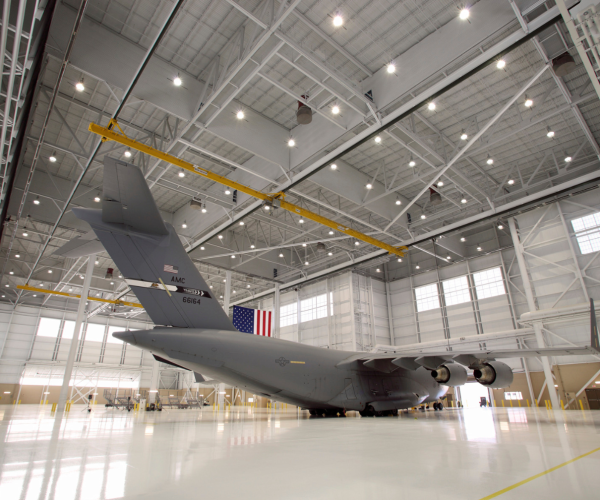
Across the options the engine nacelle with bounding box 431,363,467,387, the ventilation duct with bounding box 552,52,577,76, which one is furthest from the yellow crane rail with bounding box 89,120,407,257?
the ventilation duct with bounding box 552,52,577,76

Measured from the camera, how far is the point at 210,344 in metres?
9.33

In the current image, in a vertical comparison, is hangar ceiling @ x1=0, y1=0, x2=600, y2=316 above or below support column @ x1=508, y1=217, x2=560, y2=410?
above

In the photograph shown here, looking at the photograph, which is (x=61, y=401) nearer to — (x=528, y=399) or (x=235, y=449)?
(x=235, y=449)

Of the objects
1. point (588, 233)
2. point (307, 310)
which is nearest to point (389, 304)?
point (307, 310)

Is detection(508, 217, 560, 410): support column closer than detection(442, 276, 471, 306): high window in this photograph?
Yes

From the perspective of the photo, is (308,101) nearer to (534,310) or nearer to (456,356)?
(456,356)

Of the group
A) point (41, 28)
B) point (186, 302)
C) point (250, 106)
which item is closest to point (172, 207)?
point (250, 106)

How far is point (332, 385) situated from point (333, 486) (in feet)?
31.0

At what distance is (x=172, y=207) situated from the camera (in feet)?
79.3

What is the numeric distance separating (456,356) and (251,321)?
18.8m

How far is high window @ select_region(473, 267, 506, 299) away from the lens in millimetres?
28373

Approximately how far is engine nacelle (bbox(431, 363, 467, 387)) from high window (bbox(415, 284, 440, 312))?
66.6ft

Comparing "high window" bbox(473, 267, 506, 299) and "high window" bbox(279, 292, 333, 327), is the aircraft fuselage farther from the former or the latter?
"high window" bbox(279, 292, 333, 327)

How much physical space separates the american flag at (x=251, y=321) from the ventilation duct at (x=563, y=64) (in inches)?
883
